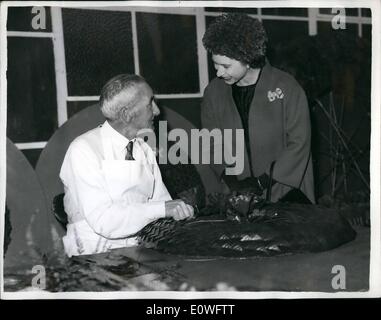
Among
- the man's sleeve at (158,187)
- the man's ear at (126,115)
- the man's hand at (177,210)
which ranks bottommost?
the man's hand at (177,210)

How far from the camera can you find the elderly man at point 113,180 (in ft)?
6.98

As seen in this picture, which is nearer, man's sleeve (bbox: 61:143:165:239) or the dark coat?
man's sleeve (bbox: 61:143:165:239)

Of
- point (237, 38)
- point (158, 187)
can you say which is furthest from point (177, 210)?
point (237, 38)

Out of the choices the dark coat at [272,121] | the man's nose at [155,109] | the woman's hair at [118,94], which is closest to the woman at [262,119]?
the dark coat at [272,121]

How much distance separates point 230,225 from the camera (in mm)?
2076

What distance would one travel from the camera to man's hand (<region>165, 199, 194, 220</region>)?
7.14 feet

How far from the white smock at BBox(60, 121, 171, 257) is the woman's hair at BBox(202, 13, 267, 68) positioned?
55cm

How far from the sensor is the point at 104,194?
2.12 m

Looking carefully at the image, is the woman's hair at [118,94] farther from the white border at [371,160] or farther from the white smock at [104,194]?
the white border at [371,160]

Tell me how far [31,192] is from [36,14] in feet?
2.57

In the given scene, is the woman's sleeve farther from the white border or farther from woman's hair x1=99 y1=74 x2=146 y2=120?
the white border

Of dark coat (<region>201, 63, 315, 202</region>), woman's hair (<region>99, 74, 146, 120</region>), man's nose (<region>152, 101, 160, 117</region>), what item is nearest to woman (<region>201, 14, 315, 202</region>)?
dark coat (<region>201, 63, 315, 202</region>)

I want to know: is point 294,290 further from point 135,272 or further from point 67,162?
point 67,162

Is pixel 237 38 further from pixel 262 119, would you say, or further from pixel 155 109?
pixel 155 109
